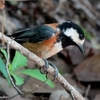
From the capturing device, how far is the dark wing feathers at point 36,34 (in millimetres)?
3633

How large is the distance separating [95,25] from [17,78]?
454 cm

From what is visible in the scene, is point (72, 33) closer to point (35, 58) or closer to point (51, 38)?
point (51, 38)

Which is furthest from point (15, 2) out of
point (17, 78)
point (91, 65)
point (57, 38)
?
point (17, 78)

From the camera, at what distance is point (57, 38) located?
361 cm

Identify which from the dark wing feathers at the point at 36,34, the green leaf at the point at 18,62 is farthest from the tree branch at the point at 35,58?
the dark wing feathers at the point at 36,34

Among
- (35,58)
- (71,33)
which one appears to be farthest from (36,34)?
(35,58)

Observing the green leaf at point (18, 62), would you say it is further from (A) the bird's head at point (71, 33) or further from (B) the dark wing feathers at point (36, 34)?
(A) the bird's head at point (71, 33)

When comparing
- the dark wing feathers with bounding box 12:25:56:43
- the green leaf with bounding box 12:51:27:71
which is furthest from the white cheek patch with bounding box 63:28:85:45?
the green leaf with bounding box 12:51:27:71

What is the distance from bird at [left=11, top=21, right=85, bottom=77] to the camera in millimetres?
3592

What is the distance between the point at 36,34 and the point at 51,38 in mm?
235

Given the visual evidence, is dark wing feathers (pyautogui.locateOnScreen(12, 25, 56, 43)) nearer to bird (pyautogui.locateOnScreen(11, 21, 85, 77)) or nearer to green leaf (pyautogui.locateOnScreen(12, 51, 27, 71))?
bird (pyautogui.locateOnScreen(11, 21, 85, 77))

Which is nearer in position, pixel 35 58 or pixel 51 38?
pixel 35 58

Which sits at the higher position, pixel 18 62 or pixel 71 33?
pixel 71 33

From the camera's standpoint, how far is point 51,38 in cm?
359
